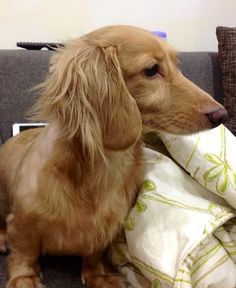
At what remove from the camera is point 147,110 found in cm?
89

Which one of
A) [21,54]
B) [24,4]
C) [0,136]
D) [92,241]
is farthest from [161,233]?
[24,4]

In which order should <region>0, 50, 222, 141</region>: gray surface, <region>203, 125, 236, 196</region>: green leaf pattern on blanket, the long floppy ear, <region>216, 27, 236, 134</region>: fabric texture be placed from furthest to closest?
<region>216, 27, 236, 134</region>: fabric texture
<region>0, 50, 222, 141</region>: gray surface
<region>203, 125, 236, 196</region>: green leaf pattern on blanket
the long floppy ear

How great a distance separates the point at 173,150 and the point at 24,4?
83 cm

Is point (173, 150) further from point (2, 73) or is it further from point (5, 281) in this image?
point (2, 73)

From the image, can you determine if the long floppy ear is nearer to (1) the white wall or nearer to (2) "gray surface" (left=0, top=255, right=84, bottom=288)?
(2) "gray surface" (left=0, top=255, right=84, bottom=288)

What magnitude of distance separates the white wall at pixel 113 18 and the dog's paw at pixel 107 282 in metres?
0.82

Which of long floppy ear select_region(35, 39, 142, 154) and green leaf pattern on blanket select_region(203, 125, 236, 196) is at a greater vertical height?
long floppy ear select_region(35, 39, 142, 154)

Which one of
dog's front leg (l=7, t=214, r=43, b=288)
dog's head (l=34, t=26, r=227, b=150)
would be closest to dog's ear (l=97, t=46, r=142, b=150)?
dog's head (l=34, t=26, r=227, b=150)

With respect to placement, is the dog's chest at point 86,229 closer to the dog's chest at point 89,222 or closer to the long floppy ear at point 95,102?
the dog's chest at point 89,222

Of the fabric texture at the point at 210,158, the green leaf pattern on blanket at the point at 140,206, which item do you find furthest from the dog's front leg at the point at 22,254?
the fabric texture at the point at 210,158

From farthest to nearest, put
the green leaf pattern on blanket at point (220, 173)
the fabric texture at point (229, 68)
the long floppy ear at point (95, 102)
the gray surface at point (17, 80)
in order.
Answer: the fabric texture at point (229, 68) → the gray surface at point (17, 80) → the green leaf pattern on blanket at point (220, 173) → the long floppy ear at point (95, 102)

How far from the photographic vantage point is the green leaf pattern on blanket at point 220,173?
93cm

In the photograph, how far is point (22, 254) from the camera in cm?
101

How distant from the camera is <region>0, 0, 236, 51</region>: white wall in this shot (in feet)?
5.03
